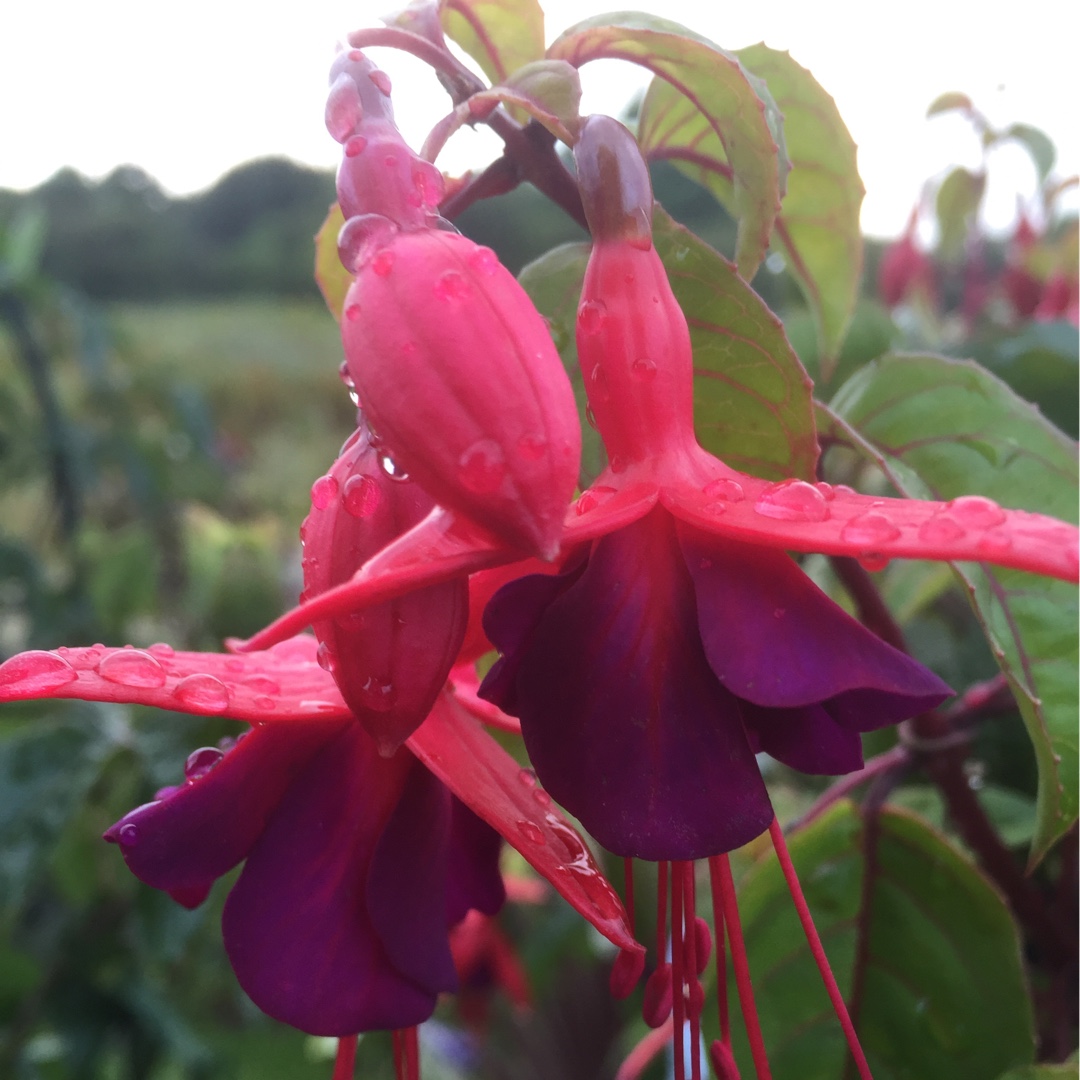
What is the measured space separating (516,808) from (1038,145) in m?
0.94

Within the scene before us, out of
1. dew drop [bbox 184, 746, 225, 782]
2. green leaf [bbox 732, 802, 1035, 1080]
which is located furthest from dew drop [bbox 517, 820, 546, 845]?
green leaf [bbox 732, 802, 1035, 1080]

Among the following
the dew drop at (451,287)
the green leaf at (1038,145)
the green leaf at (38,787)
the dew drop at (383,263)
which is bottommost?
the green leaf at (38,787)

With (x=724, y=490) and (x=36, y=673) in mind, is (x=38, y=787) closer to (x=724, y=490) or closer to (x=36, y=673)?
(x=36, y=673)

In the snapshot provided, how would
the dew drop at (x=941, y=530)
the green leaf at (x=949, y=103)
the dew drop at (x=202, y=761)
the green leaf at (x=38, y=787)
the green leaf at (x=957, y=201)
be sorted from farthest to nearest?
the green leaf at (x=957, y=201) → the green leaf at (x=949, y=103) → the green leaf at (x=38, y=787) → the dew drop at (x=202, y=761) → the dew drop at (x=941, y=530)

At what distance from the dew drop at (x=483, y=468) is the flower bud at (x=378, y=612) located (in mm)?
37

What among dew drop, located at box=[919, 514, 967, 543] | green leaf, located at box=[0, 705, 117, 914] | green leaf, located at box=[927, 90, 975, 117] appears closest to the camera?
dew drop, located at box=[919, 514, 967, 543]

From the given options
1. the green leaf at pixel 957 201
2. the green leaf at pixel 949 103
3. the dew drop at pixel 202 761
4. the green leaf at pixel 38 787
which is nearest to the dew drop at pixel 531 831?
the dew drop at pixel 202 761

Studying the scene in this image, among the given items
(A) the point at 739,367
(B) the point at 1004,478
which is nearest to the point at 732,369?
(A) the point at 739,367

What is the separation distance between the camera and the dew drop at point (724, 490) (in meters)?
0.25

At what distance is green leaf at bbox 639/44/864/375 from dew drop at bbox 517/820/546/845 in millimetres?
252

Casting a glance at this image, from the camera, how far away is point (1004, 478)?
0.36 metres

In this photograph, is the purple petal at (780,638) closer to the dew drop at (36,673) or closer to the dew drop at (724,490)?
the dew drop at (724,490)

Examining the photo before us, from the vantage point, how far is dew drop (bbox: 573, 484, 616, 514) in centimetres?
26

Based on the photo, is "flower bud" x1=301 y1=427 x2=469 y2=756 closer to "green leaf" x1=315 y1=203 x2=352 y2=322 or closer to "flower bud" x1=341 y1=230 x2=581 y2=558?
"flower bud" x1=341 y1=230 x2=581 y2=558
